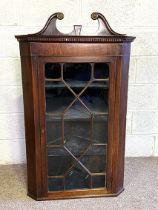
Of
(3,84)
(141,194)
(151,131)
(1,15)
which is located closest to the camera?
(141,194)

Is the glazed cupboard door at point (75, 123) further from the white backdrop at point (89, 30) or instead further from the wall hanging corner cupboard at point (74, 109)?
the white backdrop at point (89, 30)

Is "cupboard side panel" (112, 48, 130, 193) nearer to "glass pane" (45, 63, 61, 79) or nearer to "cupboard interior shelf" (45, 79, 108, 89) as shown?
"cupboard interior shelf" (45, 79, 108, 89)

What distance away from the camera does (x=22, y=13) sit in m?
1.66

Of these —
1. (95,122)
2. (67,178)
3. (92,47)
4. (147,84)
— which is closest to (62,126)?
(95,122)

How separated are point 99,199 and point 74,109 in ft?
1.85


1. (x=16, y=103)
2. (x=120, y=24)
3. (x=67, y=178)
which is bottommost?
(x=67, y=178)

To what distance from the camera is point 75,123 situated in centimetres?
138

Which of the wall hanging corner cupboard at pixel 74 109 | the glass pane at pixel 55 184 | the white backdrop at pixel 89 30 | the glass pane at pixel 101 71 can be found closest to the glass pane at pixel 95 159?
the wall hanging corner cupboard at pixel 74 109

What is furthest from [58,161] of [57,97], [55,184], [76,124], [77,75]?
[77,75]

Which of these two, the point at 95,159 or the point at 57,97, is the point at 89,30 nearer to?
the point at 57,97

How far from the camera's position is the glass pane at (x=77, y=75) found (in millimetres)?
1262

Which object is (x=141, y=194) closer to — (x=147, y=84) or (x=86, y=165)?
(x=86, y=165)

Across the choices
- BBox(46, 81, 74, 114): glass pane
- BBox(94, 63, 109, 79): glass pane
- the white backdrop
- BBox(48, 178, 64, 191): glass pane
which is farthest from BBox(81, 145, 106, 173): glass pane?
the white backdrop

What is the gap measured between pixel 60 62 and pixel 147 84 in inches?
34.3
